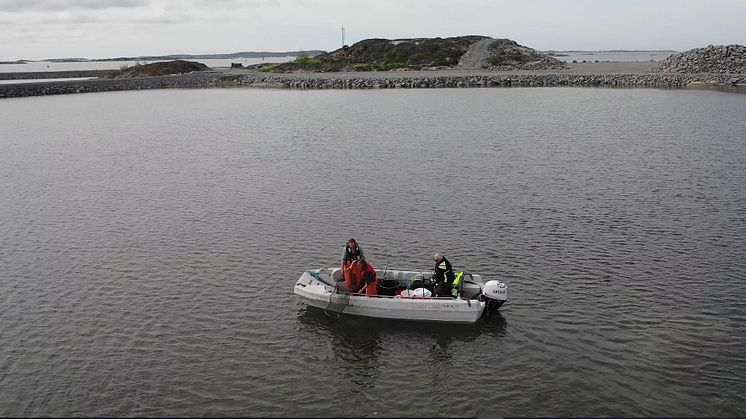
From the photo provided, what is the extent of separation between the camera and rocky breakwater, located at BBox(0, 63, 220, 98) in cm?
12469

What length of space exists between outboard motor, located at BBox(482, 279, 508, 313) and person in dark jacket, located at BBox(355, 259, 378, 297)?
4.18 metres

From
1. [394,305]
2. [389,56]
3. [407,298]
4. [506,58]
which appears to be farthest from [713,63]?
[394,305]

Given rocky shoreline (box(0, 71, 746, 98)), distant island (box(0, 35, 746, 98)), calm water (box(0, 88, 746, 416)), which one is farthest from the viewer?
distant island (box(0, 35, 746, 98))

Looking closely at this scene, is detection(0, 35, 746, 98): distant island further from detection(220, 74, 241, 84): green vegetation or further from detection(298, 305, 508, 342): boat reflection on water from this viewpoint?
detection(298, 305, 508, 342): boat reflection on water

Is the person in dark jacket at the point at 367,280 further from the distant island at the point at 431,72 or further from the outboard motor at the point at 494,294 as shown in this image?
the distant island at the point at 431,72

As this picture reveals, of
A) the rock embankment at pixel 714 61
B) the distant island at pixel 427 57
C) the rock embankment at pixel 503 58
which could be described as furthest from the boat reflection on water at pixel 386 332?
the distant island at pixel 427 57

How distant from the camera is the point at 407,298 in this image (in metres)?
22.9

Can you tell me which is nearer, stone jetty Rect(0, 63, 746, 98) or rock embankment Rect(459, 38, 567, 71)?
stone jetty Rect(0, 63, 746, 98)

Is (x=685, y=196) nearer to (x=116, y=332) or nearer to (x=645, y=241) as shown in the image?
(x=645, y=241)

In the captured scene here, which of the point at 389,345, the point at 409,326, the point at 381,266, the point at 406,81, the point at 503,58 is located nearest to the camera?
the point at 389,345

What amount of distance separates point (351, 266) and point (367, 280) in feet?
2.73

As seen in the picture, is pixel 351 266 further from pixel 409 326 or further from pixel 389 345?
pixel 389 345

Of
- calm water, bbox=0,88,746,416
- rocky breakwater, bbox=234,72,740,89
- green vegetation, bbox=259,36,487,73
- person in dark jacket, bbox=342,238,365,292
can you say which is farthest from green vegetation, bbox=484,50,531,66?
person in dark jacket, bbox=342,238,365,292

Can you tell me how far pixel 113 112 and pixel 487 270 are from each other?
276ft
